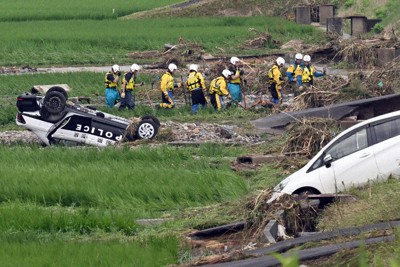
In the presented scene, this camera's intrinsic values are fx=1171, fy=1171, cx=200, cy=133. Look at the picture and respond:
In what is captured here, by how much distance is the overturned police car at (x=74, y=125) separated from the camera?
930 inches

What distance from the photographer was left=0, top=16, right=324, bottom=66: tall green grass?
140 feet

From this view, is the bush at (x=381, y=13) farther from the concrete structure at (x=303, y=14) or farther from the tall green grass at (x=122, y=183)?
the tall green grass at (x=122, y=183)

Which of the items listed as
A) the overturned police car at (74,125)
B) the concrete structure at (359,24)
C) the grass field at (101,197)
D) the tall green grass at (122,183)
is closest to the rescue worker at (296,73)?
the overturned police car at (74,125)

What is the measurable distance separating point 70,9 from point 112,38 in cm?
1631

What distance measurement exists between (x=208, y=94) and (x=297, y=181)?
1371cm

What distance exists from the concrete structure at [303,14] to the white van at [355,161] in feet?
117

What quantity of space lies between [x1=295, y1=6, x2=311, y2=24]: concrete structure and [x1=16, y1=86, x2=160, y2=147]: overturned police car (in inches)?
1117

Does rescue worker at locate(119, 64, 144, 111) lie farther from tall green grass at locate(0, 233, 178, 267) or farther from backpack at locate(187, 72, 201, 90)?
tall green grass at locate(0, 233, 178, 267)

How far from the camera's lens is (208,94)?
29.5 meters

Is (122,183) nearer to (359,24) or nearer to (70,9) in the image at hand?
(359,24)

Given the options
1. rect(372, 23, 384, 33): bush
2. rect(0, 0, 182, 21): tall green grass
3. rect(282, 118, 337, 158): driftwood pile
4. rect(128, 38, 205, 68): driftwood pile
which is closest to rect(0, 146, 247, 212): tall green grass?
rect(282, 118, 337, 158): driftwood pile

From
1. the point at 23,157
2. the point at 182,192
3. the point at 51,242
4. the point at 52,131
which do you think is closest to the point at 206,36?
the point at 52,131

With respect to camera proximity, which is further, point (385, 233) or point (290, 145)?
point (290, 145)

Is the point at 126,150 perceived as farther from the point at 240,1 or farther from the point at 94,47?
the point at 240,1
